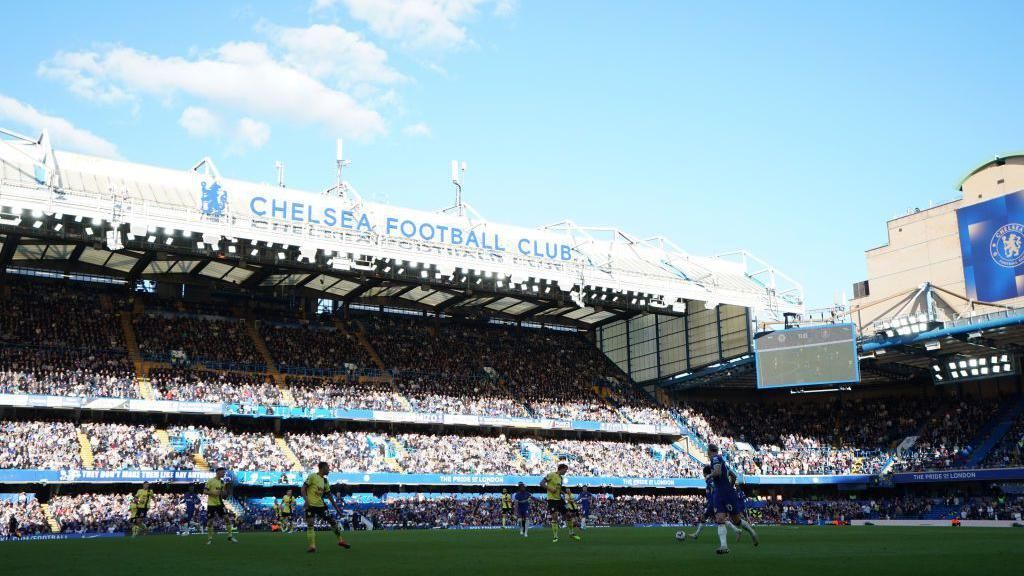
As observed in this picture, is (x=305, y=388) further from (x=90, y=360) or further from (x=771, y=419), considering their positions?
(x=771, y=419)

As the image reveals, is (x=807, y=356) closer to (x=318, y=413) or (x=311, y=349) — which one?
(x=318, y=413)

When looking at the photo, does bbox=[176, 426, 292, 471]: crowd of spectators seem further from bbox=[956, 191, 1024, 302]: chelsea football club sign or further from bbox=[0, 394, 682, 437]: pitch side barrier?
bbox=[956, 191, 1024, 302]: chelsea football club sign

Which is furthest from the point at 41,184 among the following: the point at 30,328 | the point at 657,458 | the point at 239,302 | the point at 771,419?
the point at 771,419

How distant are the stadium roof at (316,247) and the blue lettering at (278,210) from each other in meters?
0.05

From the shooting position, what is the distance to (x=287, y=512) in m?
37.8

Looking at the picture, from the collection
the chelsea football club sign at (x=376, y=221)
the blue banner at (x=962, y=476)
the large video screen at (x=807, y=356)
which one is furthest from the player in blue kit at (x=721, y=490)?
the blue banner at (x=962, y=476)

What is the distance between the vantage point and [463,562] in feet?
48.9

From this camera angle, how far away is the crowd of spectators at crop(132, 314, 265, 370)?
167 feet

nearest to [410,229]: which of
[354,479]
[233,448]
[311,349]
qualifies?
[311,349]

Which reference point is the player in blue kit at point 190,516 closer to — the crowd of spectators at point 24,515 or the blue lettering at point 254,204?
the crowd of spectators at point 24,515

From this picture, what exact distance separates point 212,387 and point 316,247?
9.42 m

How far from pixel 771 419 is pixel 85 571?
60.5m

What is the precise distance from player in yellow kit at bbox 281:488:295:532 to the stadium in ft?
0.74

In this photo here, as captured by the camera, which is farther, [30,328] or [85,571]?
[30,328]
